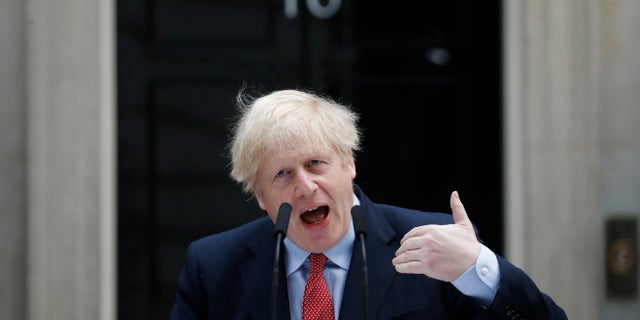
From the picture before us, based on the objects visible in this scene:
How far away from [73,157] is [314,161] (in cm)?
272

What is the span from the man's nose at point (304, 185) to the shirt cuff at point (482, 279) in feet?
1.60

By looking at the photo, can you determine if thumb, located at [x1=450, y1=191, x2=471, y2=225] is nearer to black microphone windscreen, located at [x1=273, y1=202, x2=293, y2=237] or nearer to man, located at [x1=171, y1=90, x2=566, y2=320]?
man, located at [x1=171, y1=90, x2=566, y2=320]

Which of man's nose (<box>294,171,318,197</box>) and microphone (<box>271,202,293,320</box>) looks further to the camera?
man's nose (<box>294,171,318,197</box>)

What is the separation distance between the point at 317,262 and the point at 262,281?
21cm

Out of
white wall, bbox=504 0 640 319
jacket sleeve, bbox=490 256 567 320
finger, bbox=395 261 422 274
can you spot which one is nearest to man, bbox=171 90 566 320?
jacket sleeve, bbox=490 256 567 320

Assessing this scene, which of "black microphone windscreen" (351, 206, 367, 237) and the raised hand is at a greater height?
"black microphone windscreen" (351, 206, 367, 237)

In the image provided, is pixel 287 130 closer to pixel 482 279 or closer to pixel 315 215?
pixel 315 215

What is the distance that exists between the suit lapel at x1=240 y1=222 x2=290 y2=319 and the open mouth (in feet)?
0.71

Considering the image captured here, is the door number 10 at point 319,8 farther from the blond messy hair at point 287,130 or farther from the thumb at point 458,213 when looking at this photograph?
the thumb at point 458,213

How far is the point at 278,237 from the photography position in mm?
2270

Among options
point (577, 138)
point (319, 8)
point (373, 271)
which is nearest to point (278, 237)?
point (373, 271)

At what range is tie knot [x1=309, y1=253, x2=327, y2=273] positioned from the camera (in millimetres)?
2744

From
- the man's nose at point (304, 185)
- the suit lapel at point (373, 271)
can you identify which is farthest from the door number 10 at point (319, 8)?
the man's nose at point (304, 185)

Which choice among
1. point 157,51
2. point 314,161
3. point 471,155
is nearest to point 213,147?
point 157,51
